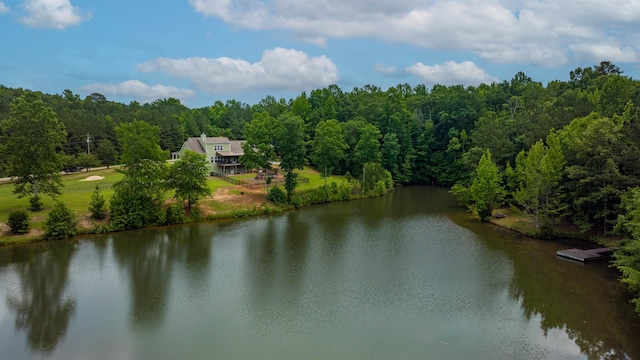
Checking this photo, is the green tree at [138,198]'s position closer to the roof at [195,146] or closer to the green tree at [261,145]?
the green tree at [261,145]

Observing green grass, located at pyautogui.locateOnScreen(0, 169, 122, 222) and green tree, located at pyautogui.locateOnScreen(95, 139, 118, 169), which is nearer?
green grass, located at pyautogui.locateOnScreen(0, 169, 122, 222)

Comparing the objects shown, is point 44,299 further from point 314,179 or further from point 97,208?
point 314,179

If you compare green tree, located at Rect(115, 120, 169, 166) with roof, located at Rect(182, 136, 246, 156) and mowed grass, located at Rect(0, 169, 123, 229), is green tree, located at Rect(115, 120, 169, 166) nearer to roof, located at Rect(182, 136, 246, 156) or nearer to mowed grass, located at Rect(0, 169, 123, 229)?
mowed grass, located at Rect(0, 169, 123, 229)

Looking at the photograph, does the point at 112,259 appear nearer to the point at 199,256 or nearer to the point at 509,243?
the point at 199,256

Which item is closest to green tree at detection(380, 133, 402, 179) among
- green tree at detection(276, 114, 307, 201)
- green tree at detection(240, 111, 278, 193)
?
green tree at detection(276, 114, 307, 201)

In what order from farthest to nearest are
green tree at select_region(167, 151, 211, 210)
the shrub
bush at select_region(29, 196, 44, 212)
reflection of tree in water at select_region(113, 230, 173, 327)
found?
green tree at select_region(167, 151, 211, 210) → the shrub → bush at select_region(29, 196, 44, 212) → reflection of tree in water at select_region(113, 230, 173, 327)

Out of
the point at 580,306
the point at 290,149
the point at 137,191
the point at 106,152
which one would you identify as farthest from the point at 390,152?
the point at 580,306
